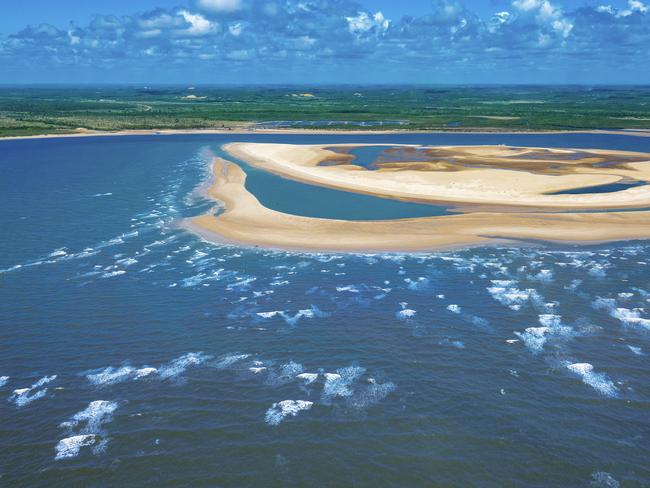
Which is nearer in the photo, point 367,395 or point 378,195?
point 367,395

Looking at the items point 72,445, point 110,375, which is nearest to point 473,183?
point 110,375

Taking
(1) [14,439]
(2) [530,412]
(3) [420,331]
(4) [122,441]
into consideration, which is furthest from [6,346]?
(2) [530,412]

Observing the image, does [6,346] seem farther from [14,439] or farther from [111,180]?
[111,180]

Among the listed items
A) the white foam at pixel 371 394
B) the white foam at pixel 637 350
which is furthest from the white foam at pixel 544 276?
the white foam at pixel 371 394

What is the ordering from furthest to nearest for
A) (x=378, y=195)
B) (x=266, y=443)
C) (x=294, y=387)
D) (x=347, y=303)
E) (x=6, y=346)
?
(x=378, y=195) < (x=347, y=303) < (x=6, y=346) < (x=294, y=387) < (x=266, y=443)

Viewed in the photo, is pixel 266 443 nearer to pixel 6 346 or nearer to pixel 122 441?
pixel 122 441

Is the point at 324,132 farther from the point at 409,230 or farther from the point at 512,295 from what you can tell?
the point at 512,295

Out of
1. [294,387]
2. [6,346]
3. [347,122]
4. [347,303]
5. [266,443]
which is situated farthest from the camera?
[347,122]
